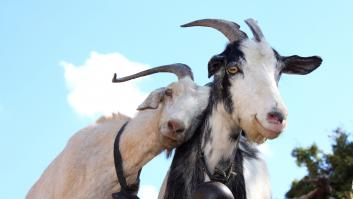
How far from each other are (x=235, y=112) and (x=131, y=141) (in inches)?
50.5

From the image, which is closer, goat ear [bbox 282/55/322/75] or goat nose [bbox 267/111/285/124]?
goat nose [bbox 267/111/285/124]

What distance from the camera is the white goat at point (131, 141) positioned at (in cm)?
493

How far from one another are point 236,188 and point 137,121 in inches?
50.0

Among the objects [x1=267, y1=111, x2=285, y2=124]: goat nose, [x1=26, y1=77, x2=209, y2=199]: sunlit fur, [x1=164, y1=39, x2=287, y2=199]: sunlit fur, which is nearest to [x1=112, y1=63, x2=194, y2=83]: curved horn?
[x1=26, y1=77, x2=209, y2=199]: sunlit fur

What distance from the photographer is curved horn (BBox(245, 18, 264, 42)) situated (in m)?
4.66

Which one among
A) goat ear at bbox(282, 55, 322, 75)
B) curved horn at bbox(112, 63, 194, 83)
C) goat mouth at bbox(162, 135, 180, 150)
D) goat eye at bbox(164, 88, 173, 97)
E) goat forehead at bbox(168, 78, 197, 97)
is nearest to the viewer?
goat ear at bbox(282, 55, 322, 75)

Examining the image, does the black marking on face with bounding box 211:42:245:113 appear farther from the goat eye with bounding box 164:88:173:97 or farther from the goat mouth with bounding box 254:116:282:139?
the goat eye with bounding box 164:88:173:97

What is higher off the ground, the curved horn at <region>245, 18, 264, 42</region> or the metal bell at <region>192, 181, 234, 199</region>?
the curved horn at <region>245, 18, 264, 42</region>

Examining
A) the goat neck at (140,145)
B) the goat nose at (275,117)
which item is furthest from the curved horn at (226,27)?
the goat nose at (275,117)

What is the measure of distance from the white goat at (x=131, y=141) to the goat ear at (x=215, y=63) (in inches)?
15.4

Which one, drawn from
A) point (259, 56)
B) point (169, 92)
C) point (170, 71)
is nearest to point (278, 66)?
point (259, 56)

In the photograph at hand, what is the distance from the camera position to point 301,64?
480 cm

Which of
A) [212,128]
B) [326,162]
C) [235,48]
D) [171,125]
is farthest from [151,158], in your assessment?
[326,162]

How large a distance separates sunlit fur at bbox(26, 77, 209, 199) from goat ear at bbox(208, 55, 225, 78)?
390 mm
